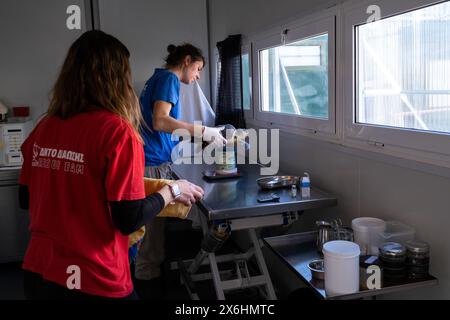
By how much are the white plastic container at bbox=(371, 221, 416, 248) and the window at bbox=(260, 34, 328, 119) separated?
71 cm

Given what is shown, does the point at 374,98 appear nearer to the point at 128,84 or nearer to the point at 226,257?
the point at 128,84

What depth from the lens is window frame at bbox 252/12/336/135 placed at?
2041 mm

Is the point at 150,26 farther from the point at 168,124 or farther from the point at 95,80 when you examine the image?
the point at 95,80

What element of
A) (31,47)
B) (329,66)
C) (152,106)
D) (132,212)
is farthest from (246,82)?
(132,212)

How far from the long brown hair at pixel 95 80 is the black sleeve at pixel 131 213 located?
22cm

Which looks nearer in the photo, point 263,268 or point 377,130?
Answer: point 377,130

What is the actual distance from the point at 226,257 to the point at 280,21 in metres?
1.39

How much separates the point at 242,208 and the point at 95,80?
2.80ft

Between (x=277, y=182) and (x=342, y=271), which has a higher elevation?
(x=277, y=182)

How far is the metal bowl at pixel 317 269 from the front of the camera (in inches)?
58.8

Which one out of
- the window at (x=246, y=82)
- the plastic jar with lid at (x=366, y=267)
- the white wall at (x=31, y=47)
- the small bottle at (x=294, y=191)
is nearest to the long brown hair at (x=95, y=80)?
the plastic jar with lid at (x=366, y=267)

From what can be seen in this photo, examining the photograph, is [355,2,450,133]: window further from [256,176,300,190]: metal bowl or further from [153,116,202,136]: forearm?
[153,116,202,136]: forearm

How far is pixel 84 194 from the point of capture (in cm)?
124
